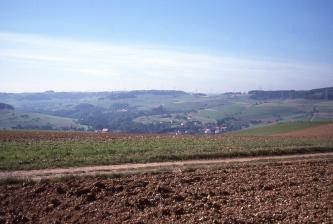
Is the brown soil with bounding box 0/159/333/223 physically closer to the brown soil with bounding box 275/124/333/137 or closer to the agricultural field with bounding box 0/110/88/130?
the brown soil with bounding box 275/124/333/137

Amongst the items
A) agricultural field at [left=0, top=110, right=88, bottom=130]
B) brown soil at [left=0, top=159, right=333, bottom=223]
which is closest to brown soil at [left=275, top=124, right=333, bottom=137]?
brown soil at [left=0, top=159, right=333, bottom=223]

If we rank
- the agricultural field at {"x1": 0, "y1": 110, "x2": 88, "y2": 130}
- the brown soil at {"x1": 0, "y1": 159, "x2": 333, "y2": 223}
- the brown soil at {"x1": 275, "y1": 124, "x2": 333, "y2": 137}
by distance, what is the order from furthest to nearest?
1. the agricultural field at {"x1": 0, "y1": 110, "x2": 88, "y2": 130}
2. the brown soil at {"x1": 275, "y1": 124, "x2": 333, "y2": 137}
3. the brown soil at {"x1": 0, "y1": 159, "x2": 333, "y2": 223}

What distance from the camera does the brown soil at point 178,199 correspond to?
1338 centimetres

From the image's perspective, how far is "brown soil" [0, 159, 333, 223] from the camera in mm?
13375

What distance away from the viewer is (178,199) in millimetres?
15453

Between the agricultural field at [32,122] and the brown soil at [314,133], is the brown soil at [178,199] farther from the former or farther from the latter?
the agricultural field at [32,122]

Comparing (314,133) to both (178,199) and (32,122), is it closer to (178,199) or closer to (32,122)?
(178,199)

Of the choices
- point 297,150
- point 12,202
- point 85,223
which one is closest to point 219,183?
point 85,223

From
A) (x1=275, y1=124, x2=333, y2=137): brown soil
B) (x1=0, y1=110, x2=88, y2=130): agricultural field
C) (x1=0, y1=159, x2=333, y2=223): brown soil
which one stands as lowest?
(x1=0, y1=110, x2=88, y2=130): agricultural field

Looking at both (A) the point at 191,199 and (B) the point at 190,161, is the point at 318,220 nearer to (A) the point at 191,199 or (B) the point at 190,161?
(A) the point at 191,199

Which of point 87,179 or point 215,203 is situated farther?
point 87,179

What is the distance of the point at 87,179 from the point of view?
1944 cm

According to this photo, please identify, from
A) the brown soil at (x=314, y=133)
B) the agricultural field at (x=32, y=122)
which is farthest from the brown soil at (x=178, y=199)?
the agricultural field at (x=32, y=122)

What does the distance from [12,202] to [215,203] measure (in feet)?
24.5
